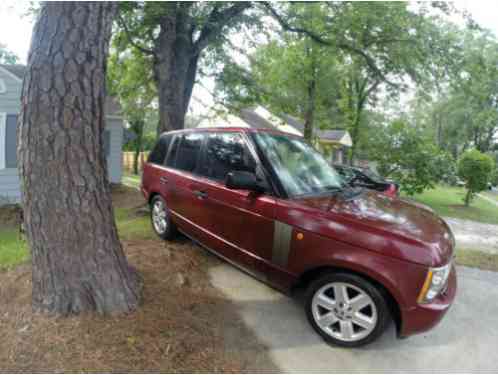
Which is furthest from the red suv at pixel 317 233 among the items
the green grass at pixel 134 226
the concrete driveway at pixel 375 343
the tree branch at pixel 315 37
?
the tree branch at pixel 315 37

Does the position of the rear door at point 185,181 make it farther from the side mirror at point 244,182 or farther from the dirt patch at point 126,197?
the dirt patch at point 126,197

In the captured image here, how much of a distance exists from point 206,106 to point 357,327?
10.9 meters

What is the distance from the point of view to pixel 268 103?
12.8 metres

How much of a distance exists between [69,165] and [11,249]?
340 centimetres

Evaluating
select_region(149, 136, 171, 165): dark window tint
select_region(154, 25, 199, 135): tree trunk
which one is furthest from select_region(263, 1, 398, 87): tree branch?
select_region(149, 136, 171, 165): dark window tint

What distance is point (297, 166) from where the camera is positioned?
3451mm

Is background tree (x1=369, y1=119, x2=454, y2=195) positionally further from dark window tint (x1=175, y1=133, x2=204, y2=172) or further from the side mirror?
the side mirror

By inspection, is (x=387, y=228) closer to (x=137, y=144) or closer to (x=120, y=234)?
(x=120, y=234)

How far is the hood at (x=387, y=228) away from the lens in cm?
232

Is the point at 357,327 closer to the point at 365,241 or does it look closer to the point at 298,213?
the point at 365,241

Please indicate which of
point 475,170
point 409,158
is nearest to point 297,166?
point 409,158

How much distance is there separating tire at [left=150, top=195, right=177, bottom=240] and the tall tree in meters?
2.71

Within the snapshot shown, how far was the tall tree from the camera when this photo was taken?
6.80 meters

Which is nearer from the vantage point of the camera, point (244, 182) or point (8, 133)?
point (244, 182)
